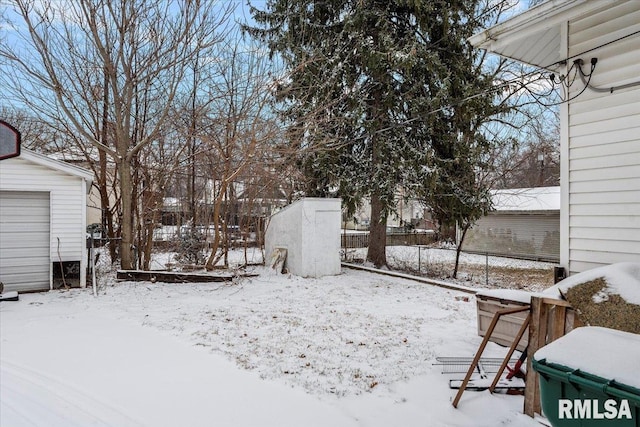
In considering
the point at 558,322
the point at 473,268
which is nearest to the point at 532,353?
the point at 558,322

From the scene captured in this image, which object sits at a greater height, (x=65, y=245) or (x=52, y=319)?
(x=65, y=245)

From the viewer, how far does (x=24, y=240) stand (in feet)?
26.1

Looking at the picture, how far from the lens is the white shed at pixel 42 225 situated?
777 cm

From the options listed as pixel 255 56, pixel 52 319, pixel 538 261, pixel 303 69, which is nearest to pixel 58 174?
pixel 52 319

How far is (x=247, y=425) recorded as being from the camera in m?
2.95

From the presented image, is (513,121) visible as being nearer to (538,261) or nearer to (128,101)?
(538,261)

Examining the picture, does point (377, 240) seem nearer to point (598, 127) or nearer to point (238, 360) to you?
point (238, 360)

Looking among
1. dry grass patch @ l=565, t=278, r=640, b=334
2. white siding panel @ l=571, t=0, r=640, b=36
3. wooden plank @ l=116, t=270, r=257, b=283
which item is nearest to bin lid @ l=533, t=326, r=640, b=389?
dry grass patch @ l=565, t=278, r=640, b=334

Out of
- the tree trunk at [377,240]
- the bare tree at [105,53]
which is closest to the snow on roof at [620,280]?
the bare tree at [105,53]

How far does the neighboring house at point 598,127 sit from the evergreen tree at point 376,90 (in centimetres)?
693

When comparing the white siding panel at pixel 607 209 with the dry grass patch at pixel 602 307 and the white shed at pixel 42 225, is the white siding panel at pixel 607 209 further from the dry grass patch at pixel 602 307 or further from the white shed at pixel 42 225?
the white shed at pixel 42 225

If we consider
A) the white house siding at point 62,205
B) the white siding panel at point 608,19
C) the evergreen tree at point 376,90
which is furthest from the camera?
the evergreen tree at point 376,90

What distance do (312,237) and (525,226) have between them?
13.2m

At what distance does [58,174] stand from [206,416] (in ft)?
22.7
